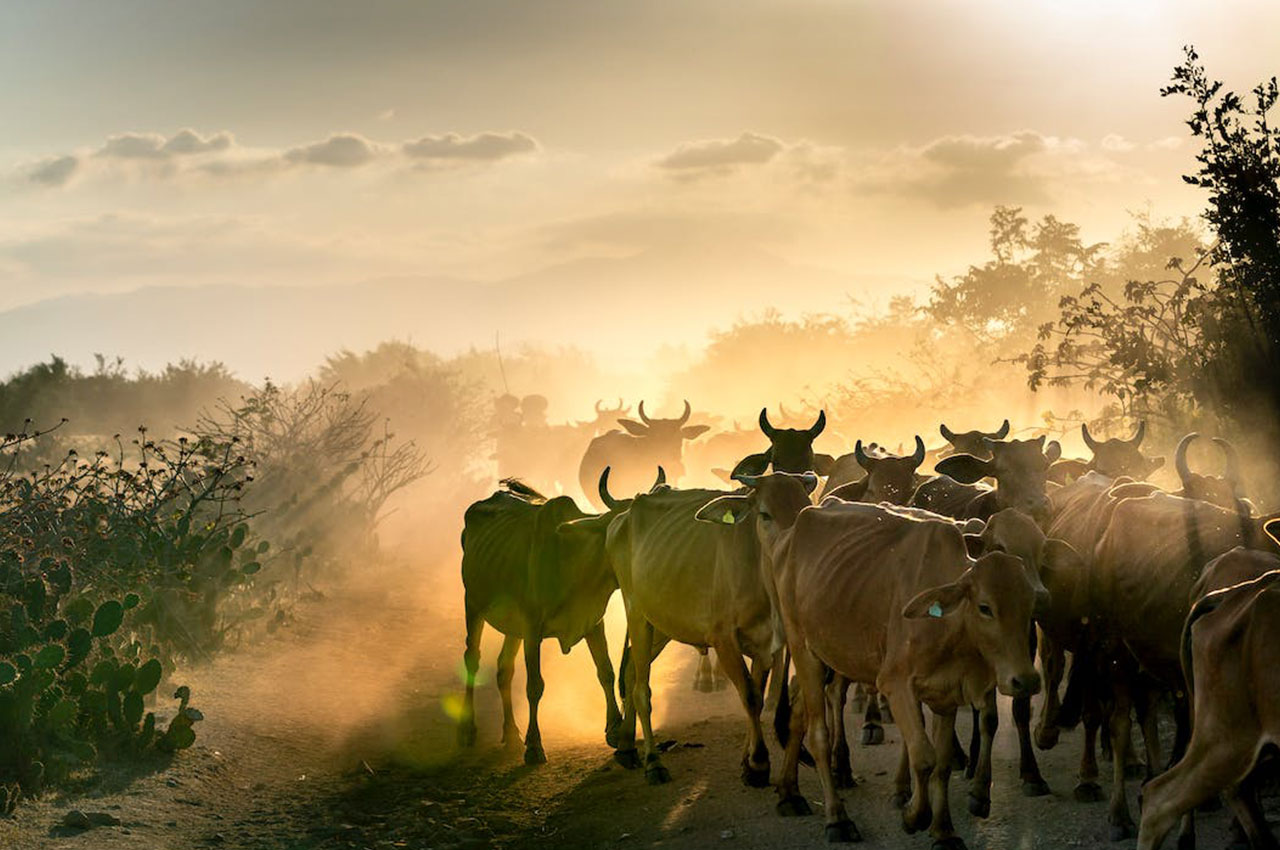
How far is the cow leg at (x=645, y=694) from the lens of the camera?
36.9ft

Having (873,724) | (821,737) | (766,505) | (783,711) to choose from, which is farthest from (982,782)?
(873,724)

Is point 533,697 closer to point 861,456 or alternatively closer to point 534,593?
point 534,593

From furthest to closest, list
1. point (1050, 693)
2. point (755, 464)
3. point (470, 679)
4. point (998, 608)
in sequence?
point (470, 679) < point (755, 464) < point (1050, 693) < point (998, 608)

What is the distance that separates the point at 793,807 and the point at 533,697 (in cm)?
316

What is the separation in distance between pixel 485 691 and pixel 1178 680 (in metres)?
8.12

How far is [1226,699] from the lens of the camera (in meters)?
7.09

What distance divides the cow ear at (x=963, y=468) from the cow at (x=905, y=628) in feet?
5.04

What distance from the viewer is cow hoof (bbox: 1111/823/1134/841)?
8703 millimetres

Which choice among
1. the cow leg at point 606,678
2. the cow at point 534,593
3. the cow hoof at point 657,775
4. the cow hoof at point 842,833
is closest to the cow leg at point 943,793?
the cow hoof at point 842,833

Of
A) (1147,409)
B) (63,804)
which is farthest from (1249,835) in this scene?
(1147,409)

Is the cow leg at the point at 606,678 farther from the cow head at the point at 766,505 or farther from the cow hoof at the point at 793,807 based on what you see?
the cow hoof at the point at 793,807

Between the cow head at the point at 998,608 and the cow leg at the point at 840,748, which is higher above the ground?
the cow head at the point at 998,608

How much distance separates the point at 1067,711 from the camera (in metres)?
9.88

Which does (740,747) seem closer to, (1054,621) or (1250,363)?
(1054,621)
